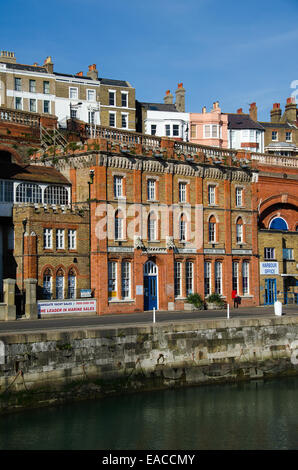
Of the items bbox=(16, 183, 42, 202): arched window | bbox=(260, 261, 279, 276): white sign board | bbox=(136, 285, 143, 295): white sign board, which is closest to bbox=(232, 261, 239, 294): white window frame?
bbox=(260, 261, 279, 276): white sign board

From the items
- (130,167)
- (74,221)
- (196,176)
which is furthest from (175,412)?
(196,176)

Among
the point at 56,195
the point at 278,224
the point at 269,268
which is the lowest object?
the point at 269,268

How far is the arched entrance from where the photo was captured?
50.2m

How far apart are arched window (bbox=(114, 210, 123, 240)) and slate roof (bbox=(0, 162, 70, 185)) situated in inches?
152

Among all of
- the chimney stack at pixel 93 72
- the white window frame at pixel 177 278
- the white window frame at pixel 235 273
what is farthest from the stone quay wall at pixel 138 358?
the chimney stack at pixel 93 72

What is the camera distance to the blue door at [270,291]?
57062 mm

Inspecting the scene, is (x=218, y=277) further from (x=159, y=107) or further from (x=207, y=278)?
(x=159, y=107)

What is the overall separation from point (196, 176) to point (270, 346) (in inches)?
692

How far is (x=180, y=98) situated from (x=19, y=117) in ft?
128

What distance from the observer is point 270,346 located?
3897 cm

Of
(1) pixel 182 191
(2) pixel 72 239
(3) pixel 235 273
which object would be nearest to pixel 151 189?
(1) pixel 182 191

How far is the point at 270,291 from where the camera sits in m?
57.3

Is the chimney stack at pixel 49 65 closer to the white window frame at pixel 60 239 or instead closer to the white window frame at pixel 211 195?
the white window frame at pixel 211 195

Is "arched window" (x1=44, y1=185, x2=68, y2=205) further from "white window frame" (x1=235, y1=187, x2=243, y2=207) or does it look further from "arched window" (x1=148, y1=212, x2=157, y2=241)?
"white window frame" (x1=235, y1=187, x2=243, y2=207)
